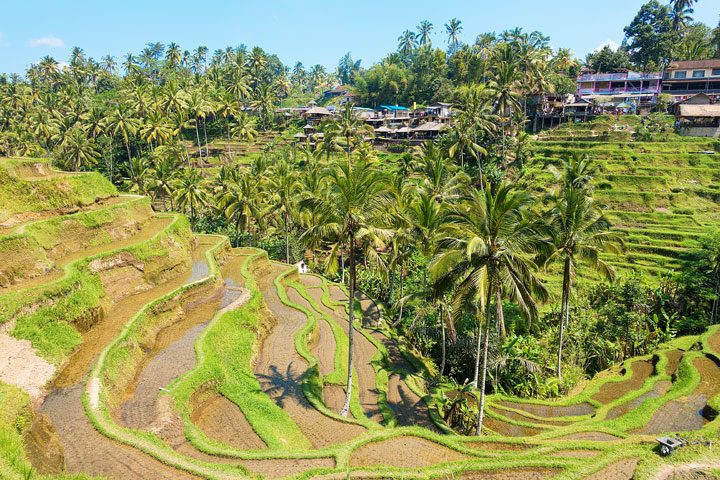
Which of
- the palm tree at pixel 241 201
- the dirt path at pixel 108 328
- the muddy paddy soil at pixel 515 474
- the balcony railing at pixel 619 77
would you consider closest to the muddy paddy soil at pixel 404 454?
the muddy paddy soil at pixel 515 474

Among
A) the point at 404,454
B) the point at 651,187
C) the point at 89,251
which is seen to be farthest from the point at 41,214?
the point at 651,187

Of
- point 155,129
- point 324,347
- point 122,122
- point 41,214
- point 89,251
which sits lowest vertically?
point 324,347

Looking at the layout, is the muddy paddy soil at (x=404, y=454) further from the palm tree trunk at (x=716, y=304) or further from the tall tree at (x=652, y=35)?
the tall tree at (x=652, y=35)

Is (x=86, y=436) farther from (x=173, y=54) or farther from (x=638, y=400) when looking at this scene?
(x=173, y=54)

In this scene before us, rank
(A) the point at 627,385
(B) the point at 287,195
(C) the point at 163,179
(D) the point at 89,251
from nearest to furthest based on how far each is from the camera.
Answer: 1. (A) the point at 627,385
2. (D) the point at 89,251
3. (B) the point at 287,195
4. (C) the point at 163,179

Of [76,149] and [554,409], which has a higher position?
[76,149]

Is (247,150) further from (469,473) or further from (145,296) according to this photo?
(469,473)
